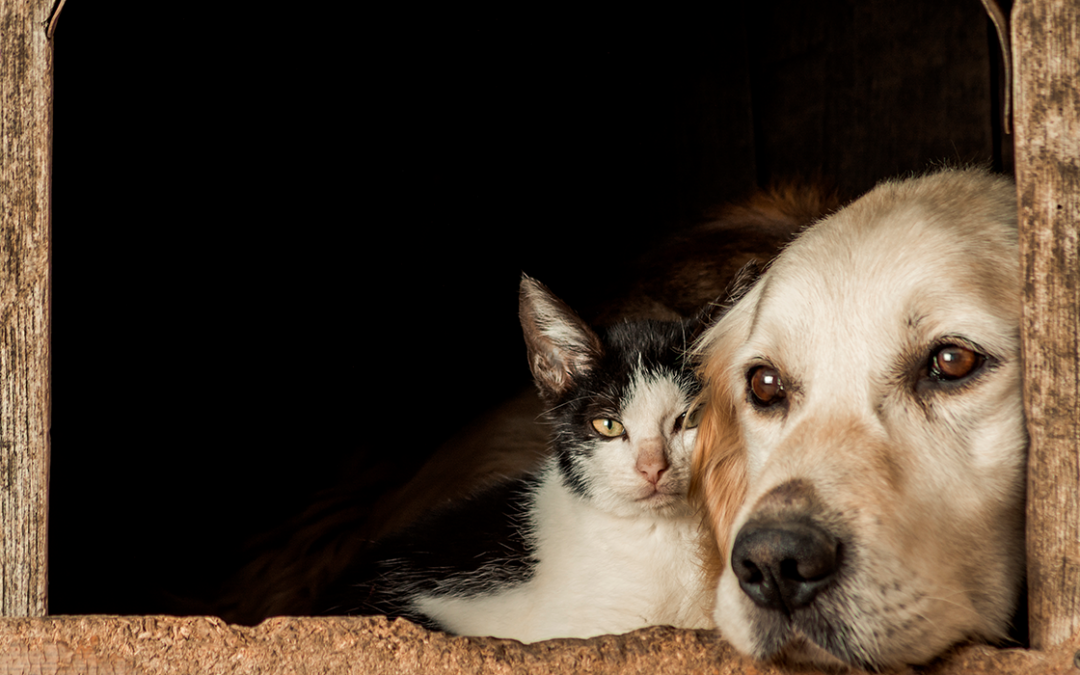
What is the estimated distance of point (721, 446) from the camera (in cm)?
213

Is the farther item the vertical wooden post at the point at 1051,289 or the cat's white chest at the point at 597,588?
the cat's white chest at the point at 597,588

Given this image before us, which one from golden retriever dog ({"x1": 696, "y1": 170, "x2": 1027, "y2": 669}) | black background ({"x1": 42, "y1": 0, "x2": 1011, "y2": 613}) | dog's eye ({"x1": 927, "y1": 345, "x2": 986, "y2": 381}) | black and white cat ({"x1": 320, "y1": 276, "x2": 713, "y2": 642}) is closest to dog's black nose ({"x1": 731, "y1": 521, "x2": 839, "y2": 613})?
golden retriever dog ({"x1": 696, "y1": 170, "x2": 1027, "y2": 669})

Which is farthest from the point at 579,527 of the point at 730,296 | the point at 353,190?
the point at 353,190

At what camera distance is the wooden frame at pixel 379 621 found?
131 cm

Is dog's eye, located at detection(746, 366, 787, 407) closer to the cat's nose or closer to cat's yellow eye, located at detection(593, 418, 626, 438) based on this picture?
the cat's nose

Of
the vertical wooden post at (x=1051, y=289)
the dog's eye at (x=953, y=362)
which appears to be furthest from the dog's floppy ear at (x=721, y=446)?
the vertical wooden post at (x=1051, y=289)

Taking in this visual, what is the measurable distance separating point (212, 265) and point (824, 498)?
303cm

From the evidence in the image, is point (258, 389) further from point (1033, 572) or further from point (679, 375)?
point (1033, 572)

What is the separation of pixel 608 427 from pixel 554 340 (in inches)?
11.5

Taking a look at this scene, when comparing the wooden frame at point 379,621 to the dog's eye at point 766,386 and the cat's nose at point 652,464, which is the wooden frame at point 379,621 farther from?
the cat's nose at point 652,464

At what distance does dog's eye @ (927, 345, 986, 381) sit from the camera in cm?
161

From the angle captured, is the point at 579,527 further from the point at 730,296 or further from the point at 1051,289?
the point at 1051,289

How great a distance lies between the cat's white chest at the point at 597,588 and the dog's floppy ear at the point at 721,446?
0.46ft

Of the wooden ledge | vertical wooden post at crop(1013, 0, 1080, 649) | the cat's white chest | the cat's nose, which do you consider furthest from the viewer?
the cat's nose
